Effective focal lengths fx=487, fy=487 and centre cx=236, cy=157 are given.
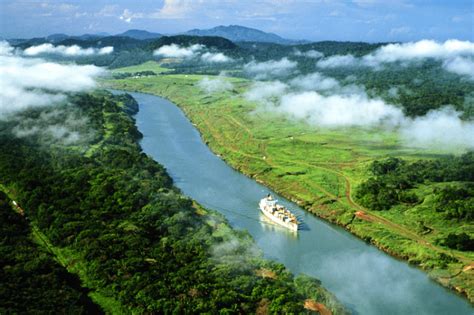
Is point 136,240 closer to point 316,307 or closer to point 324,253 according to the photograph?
point 316,307

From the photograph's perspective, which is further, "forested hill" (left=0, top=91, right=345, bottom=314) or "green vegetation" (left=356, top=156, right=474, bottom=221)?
"green vegetation" (left=356, top=156, right=474, bottom=221)

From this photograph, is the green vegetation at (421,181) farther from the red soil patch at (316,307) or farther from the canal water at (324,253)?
the red soil patch at (316,307)

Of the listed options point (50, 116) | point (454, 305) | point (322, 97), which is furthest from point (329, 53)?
point (454, 305)

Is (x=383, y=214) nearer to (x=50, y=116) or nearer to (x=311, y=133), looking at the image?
(x=311, y=133)

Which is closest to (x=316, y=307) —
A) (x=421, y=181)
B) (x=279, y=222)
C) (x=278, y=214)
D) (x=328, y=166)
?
(x=279, y=222)

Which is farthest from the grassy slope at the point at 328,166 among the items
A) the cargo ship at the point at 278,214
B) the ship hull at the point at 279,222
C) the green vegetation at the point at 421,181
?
the ship hull at the point at 279,222

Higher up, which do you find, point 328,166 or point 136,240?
point 328,166

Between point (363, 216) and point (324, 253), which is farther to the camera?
point (363, 216)

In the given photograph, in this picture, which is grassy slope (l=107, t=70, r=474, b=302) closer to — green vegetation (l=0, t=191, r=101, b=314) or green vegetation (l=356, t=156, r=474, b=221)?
green vegetation (l=356, t=156, r=474, b=221)

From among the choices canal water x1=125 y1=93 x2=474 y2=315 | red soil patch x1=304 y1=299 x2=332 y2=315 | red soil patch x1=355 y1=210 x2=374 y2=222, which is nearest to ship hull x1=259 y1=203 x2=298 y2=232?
canal water x1=125 y1=93 x2=474 y2=315
